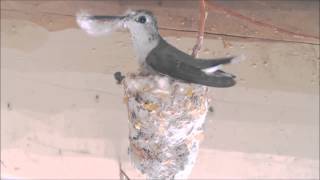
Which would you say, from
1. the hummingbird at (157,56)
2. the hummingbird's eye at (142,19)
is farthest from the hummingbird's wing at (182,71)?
the hummingbird's eye at (142,19)

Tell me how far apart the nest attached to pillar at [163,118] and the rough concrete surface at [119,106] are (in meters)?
0.91

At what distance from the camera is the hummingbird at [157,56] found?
2.32m

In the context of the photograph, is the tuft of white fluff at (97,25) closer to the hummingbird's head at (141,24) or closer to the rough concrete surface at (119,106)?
the hummingbird's head at (141,24)

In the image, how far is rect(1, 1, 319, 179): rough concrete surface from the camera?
11.4 ft

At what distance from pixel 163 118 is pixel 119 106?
40.9 inches

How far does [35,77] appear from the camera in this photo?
11.8 feet

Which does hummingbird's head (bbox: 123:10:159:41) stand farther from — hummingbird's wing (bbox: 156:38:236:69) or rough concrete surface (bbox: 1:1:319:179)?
rough concrete surface (bbox: 1:1:319:179)

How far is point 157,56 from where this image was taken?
2400 millimetres

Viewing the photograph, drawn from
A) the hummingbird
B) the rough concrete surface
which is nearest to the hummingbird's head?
the hummingbird

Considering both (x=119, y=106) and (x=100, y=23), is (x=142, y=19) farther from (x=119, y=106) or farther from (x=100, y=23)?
(x=119, y=106)

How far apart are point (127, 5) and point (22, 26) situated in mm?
499

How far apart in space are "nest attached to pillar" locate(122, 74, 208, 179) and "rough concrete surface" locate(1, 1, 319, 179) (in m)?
0.91

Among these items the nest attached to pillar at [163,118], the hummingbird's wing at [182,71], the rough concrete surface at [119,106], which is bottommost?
the rough concrete surface at [119,106]

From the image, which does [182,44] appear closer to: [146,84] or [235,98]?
[235,98]
